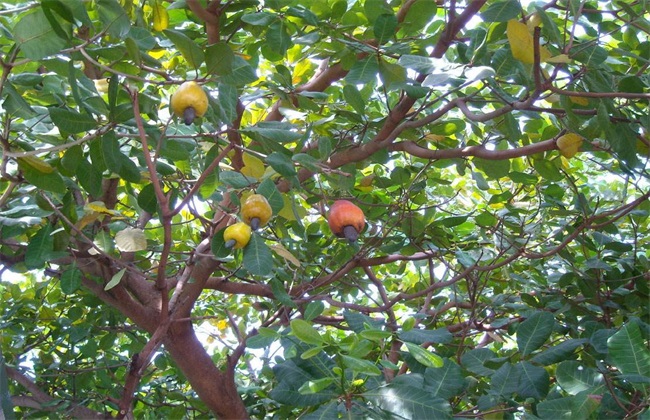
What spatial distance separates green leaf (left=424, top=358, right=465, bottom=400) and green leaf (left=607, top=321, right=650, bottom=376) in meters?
0.31

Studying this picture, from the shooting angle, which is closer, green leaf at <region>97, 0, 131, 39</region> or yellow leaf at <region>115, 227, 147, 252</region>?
green leaf at <region>97, 0, 131, 39</region>

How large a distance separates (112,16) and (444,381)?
3.22 ft

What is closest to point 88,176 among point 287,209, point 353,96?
point 287,209

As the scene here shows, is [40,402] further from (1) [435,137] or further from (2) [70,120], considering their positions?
(1) [435,137]

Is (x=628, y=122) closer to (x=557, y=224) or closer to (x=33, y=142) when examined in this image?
(x=557, y=224)

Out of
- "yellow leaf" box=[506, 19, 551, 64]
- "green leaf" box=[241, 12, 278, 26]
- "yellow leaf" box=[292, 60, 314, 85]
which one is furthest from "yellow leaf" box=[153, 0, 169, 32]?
"yellow leaf" box=[506, 19, 551, 64]

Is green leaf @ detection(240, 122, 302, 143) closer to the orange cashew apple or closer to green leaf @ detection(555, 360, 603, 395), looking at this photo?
the orange cashew apple

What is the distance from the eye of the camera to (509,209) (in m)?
2.38

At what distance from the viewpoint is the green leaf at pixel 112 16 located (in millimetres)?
1387

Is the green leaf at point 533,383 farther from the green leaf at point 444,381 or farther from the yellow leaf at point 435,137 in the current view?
the yellow leaf at point 435,137

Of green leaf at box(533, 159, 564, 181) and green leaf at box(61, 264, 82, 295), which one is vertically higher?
green leaf at box(61, 264, 82, 295)

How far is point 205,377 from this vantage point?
6.97 ft

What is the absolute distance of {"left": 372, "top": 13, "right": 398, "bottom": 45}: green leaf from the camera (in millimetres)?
1656

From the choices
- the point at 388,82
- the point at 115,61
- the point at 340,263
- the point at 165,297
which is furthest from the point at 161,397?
the point at 388,82
